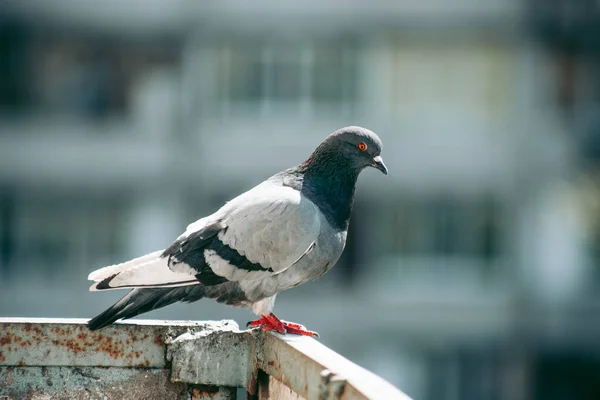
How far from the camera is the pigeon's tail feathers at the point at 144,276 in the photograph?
15.1 ft

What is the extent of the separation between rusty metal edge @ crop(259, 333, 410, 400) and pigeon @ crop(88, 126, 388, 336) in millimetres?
744

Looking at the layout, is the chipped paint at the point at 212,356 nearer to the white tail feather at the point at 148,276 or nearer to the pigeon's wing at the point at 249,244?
the white tail feather at the point at 148,276

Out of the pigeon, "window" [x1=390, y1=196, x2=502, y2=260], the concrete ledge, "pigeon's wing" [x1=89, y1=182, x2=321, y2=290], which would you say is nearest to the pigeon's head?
the pigeon

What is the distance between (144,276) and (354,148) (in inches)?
49.3

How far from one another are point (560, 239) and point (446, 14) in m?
4.43

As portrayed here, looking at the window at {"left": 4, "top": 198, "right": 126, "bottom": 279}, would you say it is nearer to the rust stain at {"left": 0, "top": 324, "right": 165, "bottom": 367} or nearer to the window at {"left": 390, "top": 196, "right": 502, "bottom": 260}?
the window at {"left": 390, "top": 196, "right": 502, "bottom": 260}

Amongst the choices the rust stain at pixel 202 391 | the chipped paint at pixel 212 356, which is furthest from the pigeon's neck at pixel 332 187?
the rust stain at pixel 202 391

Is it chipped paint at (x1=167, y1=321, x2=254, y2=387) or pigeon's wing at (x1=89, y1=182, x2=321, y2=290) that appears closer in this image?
chipped paint at (x1=167, y1=321, x2=254, y2=387)

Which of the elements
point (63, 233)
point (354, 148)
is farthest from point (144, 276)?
point (63, 233)

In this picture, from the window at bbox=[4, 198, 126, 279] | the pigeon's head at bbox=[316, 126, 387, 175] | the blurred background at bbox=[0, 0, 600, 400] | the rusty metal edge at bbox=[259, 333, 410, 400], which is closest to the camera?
the rusty metal edge at bbox=[259, 333, 410, 400]

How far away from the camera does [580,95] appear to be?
741 inches

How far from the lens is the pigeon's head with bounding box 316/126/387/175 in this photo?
5.21 m

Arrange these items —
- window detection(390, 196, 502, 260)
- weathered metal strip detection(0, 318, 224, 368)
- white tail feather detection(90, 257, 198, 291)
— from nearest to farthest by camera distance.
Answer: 1. weathered metal strip detection(0, 318, 224, 368)
2. white tail feather detection(90, 257, 198, 291)
3. window detection(390, 196, 502, 260)

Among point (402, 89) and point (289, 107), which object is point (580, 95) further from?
point (289, 107)
